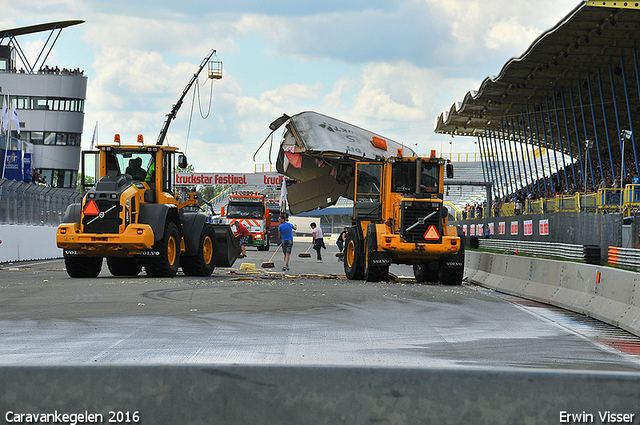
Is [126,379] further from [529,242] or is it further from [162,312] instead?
[529,242]

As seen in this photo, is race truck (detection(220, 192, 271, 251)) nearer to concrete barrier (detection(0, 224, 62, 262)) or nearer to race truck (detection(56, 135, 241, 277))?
concrete barrier (detection(0, 224, 62, 262))

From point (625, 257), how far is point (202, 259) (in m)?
10.2

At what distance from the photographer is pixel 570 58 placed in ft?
117

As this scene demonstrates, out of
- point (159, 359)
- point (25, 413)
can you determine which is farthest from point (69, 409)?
point (159, 359)

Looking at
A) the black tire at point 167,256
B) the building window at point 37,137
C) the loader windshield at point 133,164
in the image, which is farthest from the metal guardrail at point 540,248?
the building window at point 37,137

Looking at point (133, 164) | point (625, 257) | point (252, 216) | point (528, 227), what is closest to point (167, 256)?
point (133, 164)

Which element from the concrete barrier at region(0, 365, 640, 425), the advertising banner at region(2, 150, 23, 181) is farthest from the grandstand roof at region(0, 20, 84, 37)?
A: the concrete barrier at region(0, 365, 640, 425)

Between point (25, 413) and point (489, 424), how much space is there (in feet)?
6.84

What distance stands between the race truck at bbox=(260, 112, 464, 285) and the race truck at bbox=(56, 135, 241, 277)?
9.97 ft

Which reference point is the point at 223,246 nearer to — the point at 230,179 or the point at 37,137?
the point at 230,179

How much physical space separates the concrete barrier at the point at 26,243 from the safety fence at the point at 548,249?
17803 mm

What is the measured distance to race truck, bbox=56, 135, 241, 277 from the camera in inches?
683

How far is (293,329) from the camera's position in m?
9.80

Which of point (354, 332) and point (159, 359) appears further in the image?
point (354, 332)
